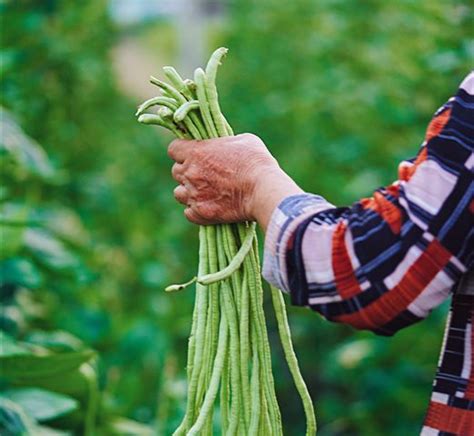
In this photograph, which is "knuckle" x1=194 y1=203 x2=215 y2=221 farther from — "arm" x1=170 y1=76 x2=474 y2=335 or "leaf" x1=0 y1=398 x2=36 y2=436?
"leaf" x1=0 y1=398 x2=36 y2=436

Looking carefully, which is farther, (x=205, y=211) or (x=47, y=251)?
(x=47, y=251)

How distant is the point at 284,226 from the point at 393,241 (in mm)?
156

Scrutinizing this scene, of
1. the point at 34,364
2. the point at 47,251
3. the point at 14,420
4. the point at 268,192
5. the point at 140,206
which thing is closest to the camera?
the point at 268,192

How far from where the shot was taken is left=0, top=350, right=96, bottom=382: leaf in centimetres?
231

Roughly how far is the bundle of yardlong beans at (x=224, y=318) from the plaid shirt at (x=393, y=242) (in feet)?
0.47

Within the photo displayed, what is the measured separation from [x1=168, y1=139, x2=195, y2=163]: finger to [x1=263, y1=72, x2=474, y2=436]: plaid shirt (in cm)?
23

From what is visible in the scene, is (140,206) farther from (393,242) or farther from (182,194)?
(393,242)

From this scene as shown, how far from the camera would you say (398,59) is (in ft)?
14.5

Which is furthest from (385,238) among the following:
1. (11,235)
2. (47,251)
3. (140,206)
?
(140,206)

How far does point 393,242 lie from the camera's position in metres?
1.34

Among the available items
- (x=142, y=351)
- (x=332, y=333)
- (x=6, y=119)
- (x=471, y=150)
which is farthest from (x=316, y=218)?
(x=332, y=333)

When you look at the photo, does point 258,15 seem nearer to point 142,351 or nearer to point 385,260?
point 142,351

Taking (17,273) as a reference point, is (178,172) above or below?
above

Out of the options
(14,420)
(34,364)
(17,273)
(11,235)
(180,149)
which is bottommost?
(14,420)
